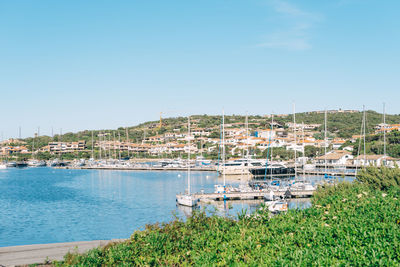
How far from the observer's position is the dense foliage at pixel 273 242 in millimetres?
7242

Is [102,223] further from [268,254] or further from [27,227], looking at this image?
[268,254]

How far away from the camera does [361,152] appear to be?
270 feet

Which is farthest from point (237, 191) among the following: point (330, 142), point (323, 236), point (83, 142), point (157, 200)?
point (83, 142)

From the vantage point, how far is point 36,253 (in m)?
16.2

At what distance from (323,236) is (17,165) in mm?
127999

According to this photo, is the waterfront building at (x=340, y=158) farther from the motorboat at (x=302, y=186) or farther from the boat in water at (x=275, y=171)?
the motorboat at (x=302, y=186)

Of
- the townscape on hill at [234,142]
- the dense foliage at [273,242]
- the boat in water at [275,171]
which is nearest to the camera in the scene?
the dense foliage at [273,242]

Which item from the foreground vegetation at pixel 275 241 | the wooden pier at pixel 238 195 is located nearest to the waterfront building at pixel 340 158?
the wooden pier at pixel 238 195

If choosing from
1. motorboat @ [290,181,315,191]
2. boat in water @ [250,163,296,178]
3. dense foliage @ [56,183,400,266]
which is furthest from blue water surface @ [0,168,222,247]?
boat in water @ [250,163,296,178]

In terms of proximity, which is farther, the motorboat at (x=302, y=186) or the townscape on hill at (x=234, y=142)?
the townscape on hill at (x=234, y=142)

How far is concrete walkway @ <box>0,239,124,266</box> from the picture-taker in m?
14.8

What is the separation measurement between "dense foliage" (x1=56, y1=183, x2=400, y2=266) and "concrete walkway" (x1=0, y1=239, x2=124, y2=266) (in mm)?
5122

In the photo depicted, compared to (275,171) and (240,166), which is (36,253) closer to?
(275,171)

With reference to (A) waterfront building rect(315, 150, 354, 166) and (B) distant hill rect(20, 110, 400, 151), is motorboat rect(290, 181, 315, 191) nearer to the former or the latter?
(A) waterfront building rect(315, 150, 354, 166)
